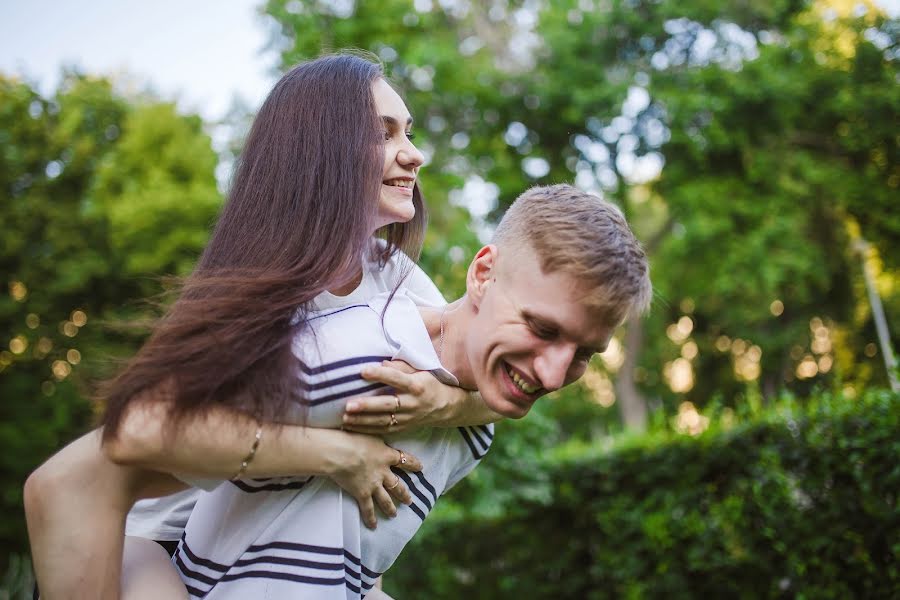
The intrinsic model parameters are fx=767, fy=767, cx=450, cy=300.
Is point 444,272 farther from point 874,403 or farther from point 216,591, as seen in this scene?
point 216,591

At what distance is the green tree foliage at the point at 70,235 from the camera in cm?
1936

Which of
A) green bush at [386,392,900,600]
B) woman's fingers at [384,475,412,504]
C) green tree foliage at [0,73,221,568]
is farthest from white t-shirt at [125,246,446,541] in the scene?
green tree foliage at [0,73,221,568]

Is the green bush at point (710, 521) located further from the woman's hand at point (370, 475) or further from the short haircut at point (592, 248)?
the woman's hand at point (370, 475)

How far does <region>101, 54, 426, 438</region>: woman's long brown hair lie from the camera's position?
5.50ft

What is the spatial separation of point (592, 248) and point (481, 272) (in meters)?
0.36

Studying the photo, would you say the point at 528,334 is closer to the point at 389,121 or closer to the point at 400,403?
the point at 400,403

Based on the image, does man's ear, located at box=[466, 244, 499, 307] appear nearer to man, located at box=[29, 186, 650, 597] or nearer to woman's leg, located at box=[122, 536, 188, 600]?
man, located at box=[29, 186, 650, 597]

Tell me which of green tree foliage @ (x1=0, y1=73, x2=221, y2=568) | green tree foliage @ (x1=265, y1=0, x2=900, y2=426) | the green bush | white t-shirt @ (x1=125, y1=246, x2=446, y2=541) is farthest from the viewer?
green tree foliage @ (x1=0, y1=73, x2=221, y2=568)

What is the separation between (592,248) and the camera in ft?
5.99

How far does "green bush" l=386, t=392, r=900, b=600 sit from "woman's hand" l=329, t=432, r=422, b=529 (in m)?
4.28

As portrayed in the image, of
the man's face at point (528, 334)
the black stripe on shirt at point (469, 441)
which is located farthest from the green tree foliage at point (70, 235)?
the man's face at point (528, 334)

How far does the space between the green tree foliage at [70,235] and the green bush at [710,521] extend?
12440 mm

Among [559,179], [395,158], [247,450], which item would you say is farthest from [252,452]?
[559,179]

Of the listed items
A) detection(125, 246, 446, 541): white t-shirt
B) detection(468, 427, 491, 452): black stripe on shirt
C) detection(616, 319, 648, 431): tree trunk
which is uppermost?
detection(125, 246, 446, 541): white t-shirt
